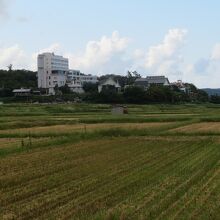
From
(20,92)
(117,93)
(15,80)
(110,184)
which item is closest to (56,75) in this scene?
(15,80)

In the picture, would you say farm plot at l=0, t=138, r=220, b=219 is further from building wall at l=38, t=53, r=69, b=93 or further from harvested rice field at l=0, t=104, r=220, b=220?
building wall at l=38, t=53, r=69, b=93

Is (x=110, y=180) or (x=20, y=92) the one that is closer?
(x=110, y=180)

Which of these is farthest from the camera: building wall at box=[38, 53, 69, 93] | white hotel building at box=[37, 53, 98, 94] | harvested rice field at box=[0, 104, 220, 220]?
building wall at box=[38, 53, 69, 93]

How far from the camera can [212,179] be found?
15820mm

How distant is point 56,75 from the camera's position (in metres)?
167

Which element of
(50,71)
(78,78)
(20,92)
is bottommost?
(20,92)

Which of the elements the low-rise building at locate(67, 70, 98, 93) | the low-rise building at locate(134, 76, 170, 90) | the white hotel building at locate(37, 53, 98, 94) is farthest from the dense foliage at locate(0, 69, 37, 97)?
Answer: the low-rise building at locate(134, 76, 170, 90)

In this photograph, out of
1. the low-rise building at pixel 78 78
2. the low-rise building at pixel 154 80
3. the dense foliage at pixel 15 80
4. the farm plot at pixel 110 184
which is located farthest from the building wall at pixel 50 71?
the farm plot at pixel 110 184

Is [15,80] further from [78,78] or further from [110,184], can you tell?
[110,184]

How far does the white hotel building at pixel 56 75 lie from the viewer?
16112cm

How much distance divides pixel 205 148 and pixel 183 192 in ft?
42.7

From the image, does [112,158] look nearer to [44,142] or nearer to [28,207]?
[44,142]

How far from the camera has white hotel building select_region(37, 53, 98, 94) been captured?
16112cm

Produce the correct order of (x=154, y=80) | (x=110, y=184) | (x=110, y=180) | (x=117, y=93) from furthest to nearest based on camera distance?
(x=154, y=80), (x=117, y=93), (x=110, y=180), (x=110, y=184)
